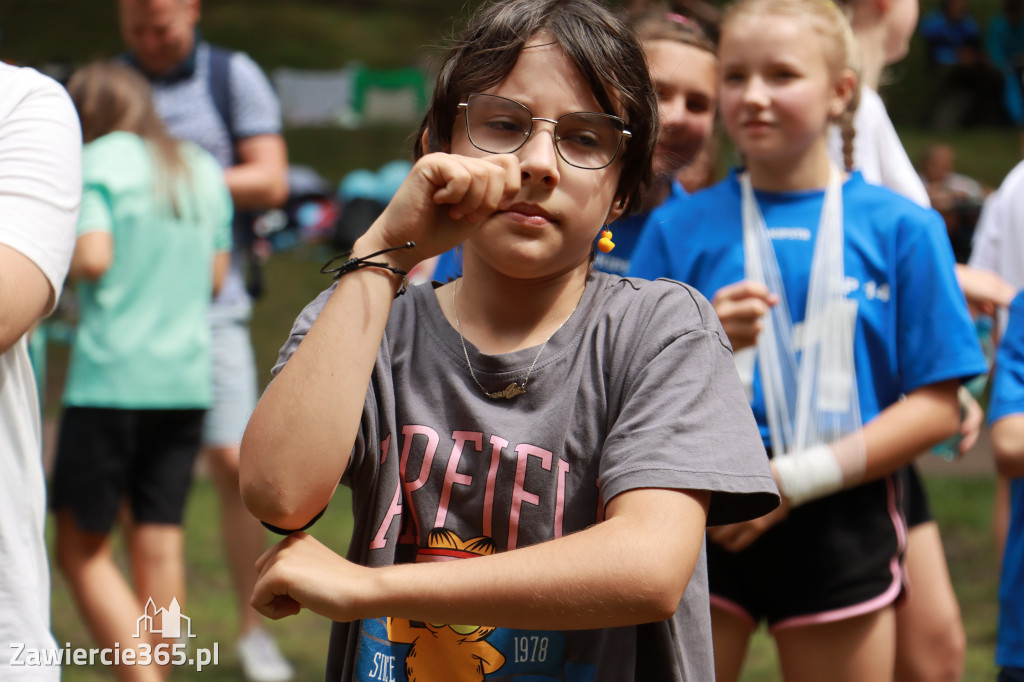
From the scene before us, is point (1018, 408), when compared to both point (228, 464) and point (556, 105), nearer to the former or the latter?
point (556, 105)

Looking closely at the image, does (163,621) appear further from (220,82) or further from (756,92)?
(756,92)

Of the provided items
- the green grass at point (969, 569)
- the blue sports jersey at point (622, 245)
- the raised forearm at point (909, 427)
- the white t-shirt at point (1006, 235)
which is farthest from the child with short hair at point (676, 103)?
the green grass at point (969, 569)

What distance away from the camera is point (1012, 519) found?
8.81 feet

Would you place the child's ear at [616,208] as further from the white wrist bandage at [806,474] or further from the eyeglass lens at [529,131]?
the white wrist bandage at [806,474]

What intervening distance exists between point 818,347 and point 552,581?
1.41 meters

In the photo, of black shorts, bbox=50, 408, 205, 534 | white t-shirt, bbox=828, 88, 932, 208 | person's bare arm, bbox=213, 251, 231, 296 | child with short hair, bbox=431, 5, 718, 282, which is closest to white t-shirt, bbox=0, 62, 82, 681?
child with short hair, bbox=431, 5, 718, 282

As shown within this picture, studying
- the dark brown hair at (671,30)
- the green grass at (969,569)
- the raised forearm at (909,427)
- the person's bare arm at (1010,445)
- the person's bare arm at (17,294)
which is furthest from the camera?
the green grass at (969,569)

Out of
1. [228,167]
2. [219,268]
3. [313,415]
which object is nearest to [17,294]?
[313,415]

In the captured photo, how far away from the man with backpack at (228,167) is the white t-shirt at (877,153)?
2.39 metres

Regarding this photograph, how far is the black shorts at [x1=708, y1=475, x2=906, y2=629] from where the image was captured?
2.63 m

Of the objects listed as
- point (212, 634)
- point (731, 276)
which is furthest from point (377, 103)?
point (731, 276)

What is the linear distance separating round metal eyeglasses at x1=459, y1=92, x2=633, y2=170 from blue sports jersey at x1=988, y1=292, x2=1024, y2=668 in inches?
51.5

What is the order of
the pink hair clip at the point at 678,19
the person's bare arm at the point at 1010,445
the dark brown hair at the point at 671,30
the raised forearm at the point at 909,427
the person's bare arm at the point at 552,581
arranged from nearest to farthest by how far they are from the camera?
the person's bare arm at the point at 552,581 → the person's bare arm at the point at 1010,445 → the raised forearm at the point at 909,427 → the dark brown hair at the point at 671,30 → the pink hair clip at the point at 678,19

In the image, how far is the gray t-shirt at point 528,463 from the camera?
5.51 feet
